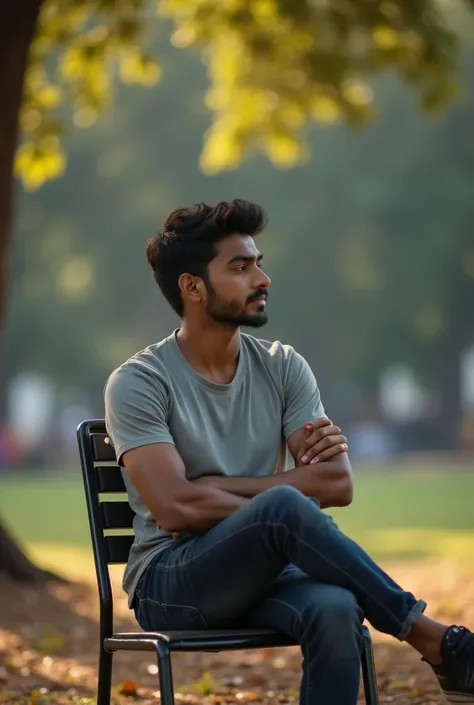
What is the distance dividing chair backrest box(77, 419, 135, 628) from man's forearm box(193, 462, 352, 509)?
43 cm

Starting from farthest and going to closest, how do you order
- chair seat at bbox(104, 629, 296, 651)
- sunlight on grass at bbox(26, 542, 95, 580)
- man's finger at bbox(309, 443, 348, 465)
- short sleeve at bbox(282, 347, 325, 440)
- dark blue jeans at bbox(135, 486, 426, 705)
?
sunlight on grass at bbox(26, 542, 95, 580)
short sleeve at bbox(282, 347, 325, 440)
man's finger at bbox(309, 443, 348, 465)
chair seat at bbox(104, 629, 296, 651)
dark blue jeans at bbox(135, 486, 426, 705)

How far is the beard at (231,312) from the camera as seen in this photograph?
472 cm

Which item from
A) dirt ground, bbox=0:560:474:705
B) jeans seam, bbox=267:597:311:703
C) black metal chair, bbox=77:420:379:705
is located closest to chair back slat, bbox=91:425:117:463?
black metal chair, bbox=77:420:379:705

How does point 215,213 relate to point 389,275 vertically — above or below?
below

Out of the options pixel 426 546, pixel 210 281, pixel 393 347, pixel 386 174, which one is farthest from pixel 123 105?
pixel 210 281

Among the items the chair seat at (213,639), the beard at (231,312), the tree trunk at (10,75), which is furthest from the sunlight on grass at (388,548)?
the chair seat at (213,639)

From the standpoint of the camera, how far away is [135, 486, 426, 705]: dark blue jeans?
3.99 meters

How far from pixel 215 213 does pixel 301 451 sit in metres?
0.84

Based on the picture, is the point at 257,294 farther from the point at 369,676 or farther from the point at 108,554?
the point at 369,676

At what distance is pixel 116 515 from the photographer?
482 centimetres

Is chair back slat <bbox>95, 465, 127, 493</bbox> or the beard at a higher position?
the beard

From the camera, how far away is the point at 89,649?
8.20m

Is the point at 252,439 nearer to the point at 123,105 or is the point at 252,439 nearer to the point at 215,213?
the point at 215,213

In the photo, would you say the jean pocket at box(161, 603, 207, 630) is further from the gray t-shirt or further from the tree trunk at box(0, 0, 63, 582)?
the tree trunk at box(0, 0, 63, 582)
